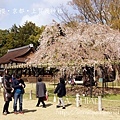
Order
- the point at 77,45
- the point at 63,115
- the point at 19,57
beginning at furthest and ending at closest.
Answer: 1. the point at 19,57
2. the point at 77,45
3. the point at 63,115

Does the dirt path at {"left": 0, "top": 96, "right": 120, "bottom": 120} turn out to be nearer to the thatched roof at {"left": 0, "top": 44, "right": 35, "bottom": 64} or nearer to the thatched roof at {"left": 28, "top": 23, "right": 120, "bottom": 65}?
the thatched roof at {"left": 28, "top": 23, "right": 120, "bottom": 65}

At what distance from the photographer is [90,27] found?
68.8ft

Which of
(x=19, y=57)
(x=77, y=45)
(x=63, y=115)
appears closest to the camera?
(x=63, y=115)

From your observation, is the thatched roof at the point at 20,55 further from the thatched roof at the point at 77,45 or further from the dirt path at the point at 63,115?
the dirt path at the point at 63,115

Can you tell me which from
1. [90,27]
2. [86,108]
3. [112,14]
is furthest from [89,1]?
[86,108]

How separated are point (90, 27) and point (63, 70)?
4.16 meters

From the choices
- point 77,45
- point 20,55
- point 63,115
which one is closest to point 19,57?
point 20,55

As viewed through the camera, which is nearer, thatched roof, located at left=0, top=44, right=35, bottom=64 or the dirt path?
the dirt path

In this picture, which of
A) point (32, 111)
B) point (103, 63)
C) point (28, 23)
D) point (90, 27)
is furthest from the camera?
point (28, 23)

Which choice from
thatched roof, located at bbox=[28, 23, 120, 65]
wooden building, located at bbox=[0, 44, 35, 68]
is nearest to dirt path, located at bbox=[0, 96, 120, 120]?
thatched roof, located at bbox=[28, 23, 120, 65]

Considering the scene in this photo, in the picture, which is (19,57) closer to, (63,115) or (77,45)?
(77,45)

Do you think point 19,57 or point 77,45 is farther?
point 19,57

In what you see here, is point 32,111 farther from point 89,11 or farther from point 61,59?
point 89,11

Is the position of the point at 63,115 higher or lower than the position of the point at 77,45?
lower
